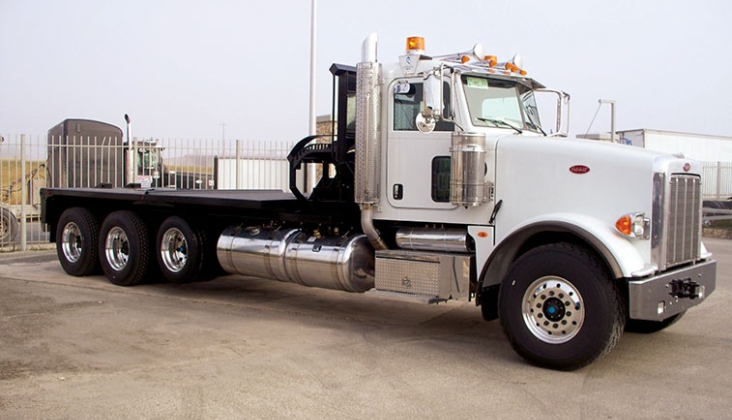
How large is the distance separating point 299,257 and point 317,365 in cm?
231

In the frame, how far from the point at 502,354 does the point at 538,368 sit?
1.89ft

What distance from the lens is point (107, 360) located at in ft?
21.6

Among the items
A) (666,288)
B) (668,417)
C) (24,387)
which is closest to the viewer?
(668,417)

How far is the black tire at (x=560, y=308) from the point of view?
20.0 ft

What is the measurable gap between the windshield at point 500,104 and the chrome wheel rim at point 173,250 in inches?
194

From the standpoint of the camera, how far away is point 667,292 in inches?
247

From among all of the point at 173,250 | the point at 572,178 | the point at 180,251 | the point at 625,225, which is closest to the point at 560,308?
the point at 625,225

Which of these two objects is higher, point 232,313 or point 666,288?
point 666,288

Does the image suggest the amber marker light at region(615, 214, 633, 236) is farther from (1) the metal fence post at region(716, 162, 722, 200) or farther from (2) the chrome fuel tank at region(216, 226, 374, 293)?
(1) the metal fence post at region(716, 162, 722, 200)

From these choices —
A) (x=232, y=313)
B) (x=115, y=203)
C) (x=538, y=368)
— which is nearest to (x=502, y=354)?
(x=538, y=368)

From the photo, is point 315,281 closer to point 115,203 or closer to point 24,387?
point 24,387

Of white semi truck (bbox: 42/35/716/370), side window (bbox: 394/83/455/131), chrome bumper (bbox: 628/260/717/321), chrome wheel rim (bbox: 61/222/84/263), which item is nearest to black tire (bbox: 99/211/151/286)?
chrome wheel rim (bbox: 61/222/84/263)

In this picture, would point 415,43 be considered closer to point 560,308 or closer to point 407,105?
point 407,105

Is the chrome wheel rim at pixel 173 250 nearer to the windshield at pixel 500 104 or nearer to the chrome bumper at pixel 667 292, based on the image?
the windshield at pixel 500 104
